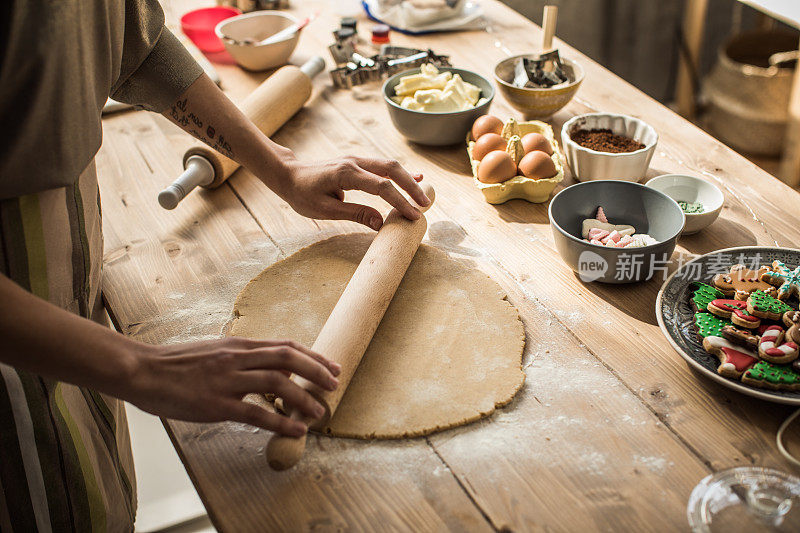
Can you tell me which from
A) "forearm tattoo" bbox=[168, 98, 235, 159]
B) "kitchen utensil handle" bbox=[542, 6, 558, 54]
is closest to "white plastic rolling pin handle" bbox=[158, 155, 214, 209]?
"forearm tattoo" bbox=[168, 98, 235, 159]

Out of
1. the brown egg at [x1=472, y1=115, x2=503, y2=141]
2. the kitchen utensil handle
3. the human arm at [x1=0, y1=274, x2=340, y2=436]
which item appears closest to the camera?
the human arm at [x1=0, y1=274, x2=340, y2=436]

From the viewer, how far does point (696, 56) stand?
3.68 metres

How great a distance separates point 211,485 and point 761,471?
69 centimetres

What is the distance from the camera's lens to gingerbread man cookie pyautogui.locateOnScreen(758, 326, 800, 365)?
940 millimetres

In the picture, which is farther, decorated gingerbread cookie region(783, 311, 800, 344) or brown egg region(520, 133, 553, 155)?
brown egg region(520, 133, 553, 155)

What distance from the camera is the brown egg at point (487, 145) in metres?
1.43

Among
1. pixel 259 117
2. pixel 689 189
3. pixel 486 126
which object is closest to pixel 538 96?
pixel 486 126

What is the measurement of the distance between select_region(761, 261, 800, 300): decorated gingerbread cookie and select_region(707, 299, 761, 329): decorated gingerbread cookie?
7cm

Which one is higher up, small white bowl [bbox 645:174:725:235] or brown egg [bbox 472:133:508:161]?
brown egg [bbox 472:133:508:161]

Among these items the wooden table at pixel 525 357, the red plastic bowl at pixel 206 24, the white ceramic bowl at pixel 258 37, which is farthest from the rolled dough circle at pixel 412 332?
the red plastic bowl at pixel 206 24

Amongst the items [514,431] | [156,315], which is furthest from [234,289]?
[514,431]

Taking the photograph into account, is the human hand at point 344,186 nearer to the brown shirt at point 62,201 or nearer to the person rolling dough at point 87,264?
the person rolling dough at point 87,264

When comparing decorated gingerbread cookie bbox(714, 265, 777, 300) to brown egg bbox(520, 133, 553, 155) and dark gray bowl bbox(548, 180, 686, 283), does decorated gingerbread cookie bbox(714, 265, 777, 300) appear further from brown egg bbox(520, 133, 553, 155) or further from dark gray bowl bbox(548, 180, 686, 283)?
brown egg bbox(520, 133, 553, 155)

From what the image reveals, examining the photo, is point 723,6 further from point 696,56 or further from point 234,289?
point 234,289
